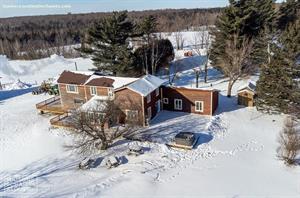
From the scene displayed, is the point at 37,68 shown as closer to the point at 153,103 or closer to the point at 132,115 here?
the point at 153,103

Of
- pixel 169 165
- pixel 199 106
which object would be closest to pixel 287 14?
pixel 199 106

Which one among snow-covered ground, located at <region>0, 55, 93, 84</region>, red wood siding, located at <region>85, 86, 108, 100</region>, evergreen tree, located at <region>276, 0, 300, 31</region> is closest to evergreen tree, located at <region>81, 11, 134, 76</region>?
red wood siding, located at <region>85, 86, 108, 100</region>

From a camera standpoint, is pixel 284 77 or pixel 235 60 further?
pixel 235 60

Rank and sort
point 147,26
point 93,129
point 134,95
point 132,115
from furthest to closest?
point 147,26 → point 132,115 → point 134,95 → point 93,129

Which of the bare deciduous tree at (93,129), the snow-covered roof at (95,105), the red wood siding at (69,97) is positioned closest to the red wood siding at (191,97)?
the snow-covered roof at (95,105)

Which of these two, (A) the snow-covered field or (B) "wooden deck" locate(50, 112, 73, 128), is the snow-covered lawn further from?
(B) "wooden deck" locate(50, 112, 73, 128)

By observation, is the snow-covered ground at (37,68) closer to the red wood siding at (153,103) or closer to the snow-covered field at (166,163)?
the snow-covered field at (166,163)
